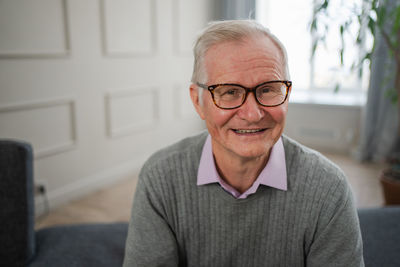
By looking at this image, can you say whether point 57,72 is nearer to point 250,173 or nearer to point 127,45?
point 127,45

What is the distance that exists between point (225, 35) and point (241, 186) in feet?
1.39

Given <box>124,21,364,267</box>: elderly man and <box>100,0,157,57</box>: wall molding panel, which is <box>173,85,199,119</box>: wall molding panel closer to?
<box>100,0,157,57</box>: wall molding panel

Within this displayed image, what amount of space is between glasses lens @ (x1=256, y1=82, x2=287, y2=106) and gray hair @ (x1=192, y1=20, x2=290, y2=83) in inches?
2.7

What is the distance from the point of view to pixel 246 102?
0.89 metres

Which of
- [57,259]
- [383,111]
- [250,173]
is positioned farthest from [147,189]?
[383,111]

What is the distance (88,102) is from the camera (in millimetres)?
2889

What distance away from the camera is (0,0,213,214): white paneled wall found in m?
2.38

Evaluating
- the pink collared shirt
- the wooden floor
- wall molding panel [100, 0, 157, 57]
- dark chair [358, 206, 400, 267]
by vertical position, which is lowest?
the wooden floor

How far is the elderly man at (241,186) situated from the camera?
2.95 feet

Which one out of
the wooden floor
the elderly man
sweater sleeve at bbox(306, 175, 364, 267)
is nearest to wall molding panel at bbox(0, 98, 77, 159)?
the wooden floor

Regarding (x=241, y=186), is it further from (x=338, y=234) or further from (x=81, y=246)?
(x=81, y=246)

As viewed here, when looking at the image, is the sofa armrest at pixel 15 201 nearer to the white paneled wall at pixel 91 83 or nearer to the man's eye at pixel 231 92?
the man's eye at pixel 231 92

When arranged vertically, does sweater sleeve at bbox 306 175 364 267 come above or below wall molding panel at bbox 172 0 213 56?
below

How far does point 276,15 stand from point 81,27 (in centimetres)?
258
